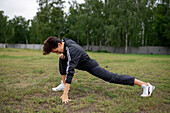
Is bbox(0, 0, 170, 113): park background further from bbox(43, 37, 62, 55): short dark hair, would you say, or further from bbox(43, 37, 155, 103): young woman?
bbox(43, 37, 62, 55): short dark hair

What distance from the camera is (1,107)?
2850mm

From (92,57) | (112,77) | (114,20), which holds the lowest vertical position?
(92,57)

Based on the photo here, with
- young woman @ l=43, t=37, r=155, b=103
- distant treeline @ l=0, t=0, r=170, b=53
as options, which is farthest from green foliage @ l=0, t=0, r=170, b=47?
young woman @ l=43, t=37, r=155, b=103

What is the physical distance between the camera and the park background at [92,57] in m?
3.12

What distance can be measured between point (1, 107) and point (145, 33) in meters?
45.5

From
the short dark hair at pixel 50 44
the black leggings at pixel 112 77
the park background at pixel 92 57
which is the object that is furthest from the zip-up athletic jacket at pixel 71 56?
the park background at pixel 92 57

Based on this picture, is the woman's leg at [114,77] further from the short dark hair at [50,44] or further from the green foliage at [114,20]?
the green foliage at [114,20]

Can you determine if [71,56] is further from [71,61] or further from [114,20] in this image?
[114,20]

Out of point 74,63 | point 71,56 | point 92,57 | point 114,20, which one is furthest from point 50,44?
point 114,20

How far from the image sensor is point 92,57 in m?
18.1

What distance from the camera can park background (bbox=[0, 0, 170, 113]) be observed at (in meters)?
3.12

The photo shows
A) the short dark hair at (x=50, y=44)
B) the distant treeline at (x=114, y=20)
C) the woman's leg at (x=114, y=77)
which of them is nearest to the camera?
the short dark hair at (x=50, y=44)

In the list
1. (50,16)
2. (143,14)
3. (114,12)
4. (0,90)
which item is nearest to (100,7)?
(114,12)

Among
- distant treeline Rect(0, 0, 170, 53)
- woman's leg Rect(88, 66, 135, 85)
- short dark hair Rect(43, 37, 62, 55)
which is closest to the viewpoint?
short dark hair Rect(43, 37, 62, 55)
